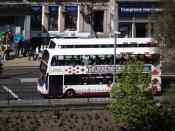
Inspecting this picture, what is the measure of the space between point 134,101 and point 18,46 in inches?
890

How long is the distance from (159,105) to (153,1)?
2525 cm

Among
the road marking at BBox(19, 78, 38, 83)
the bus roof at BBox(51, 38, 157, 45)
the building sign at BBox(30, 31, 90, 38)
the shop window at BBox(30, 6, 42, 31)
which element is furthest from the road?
the shop window at BBox(30, 6, 42, 31)

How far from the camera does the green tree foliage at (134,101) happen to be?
135 ft

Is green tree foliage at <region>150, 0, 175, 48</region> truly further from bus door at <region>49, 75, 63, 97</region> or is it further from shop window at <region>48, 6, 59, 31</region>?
shop window at <region>48, 6, 59, 31</region>

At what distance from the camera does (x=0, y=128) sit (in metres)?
42.1

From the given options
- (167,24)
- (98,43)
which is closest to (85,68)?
(98,43)

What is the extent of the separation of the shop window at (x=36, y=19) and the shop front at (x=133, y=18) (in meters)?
7.19

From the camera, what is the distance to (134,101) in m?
41.4

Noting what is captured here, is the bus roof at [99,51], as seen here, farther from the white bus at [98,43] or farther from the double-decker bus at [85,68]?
the white bus at [98,43]

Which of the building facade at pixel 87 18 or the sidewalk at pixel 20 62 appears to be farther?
the building facade at pixel 87 18

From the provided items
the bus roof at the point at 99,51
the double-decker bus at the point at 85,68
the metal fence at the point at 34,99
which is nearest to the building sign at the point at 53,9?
the double-decker bus at the point at 85,68

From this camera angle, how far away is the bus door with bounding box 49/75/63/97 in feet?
155

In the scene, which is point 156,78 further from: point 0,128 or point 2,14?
point 2,14

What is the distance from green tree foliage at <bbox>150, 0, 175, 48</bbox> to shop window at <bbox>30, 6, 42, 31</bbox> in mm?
22402
